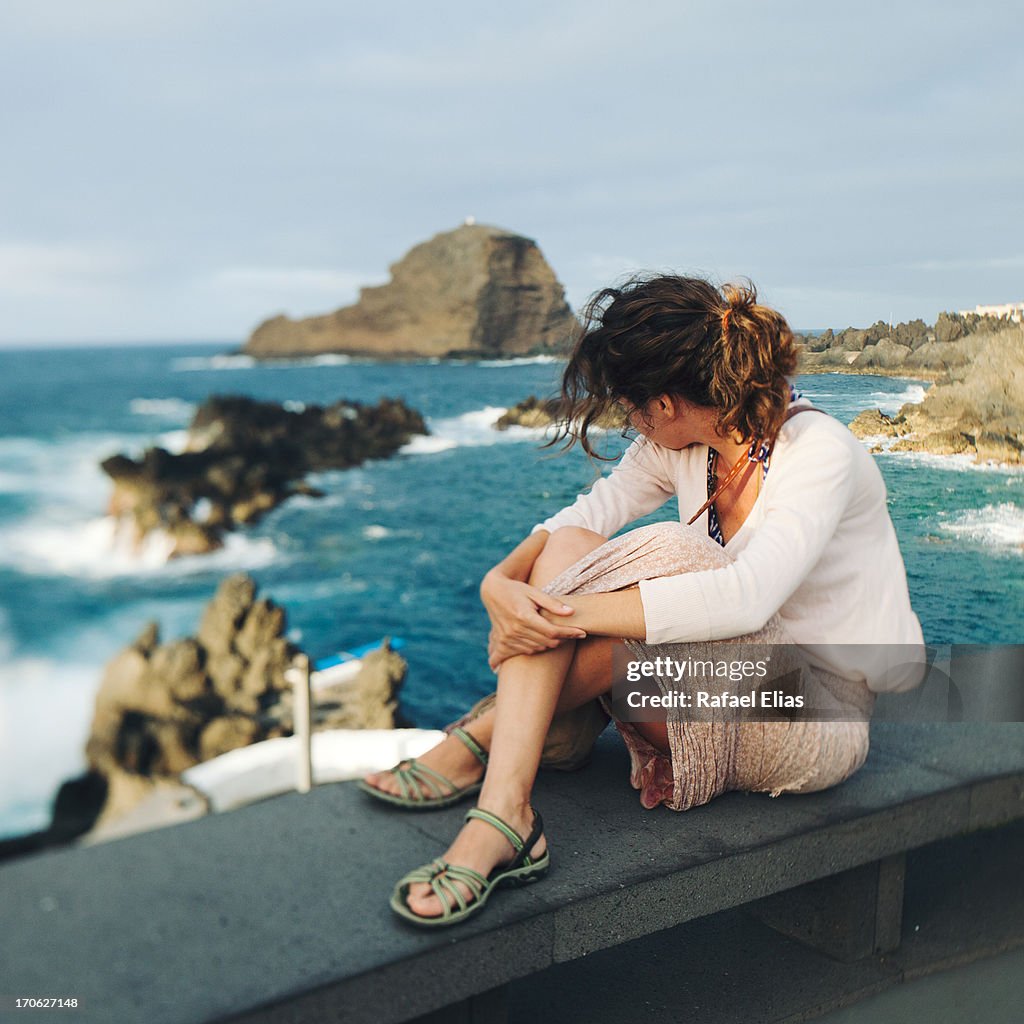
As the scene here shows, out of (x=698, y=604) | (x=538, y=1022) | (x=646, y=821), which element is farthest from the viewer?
(x=538, y=1022)

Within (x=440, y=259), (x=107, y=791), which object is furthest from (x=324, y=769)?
(x=440, y=259)

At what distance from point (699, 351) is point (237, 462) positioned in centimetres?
274

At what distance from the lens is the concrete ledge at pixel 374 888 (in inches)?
39.3

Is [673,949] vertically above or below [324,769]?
above

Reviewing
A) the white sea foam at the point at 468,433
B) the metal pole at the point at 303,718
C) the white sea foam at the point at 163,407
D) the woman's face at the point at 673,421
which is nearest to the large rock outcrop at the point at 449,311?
the white sea foam at the point at 468,433

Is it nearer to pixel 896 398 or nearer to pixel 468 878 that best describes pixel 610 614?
pixel 468 878

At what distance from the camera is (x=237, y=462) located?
3.74 meters

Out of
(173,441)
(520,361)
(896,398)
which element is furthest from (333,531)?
(896,398)

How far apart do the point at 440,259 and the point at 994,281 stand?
1666mm

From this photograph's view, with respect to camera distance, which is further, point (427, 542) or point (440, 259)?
point (427, 542)

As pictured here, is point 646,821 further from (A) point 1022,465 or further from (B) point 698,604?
(A) point 1022,465

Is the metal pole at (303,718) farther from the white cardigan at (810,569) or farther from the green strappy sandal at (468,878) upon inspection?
the green strappy sandal at (468,878)

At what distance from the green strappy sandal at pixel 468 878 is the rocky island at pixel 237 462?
233 cm

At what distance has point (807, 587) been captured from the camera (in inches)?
52.2
